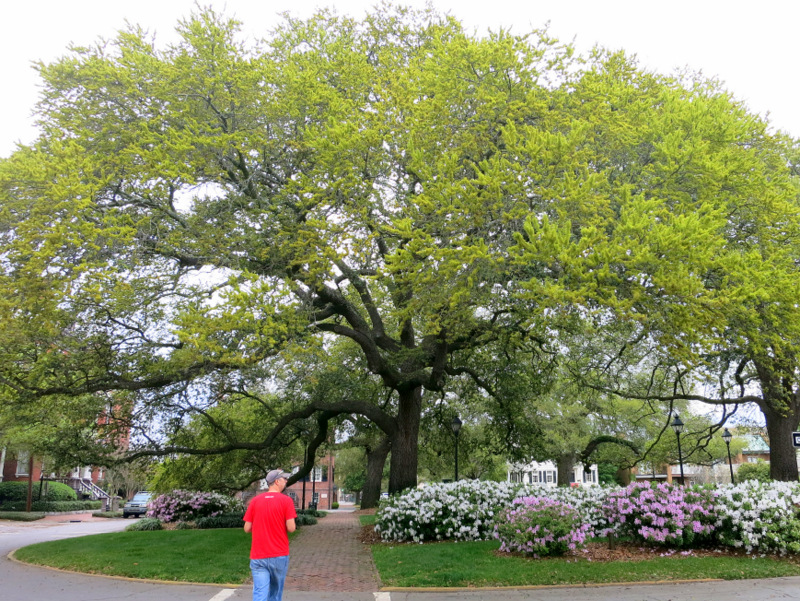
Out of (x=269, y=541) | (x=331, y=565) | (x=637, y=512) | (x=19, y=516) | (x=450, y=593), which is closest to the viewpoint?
(x=269, y=541)

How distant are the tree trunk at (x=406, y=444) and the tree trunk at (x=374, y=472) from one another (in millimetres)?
10541

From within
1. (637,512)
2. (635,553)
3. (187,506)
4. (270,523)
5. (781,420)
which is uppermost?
(781,420)

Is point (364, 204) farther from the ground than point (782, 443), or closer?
farther from the ground

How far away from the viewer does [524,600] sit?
756 centimetres

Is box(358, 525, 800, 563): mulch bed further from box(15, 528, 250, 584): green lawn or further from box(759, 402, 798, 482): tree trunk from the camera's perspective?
box(759, 402, 798, 482): tree trunk

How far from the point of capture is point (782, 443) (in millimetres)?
15500

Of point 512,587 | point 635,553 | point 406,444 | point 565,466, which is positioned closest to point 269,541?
point 512,587

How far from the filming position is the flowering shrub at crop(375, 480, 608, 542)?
40.6 ft

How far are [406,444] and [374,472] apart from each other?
12.4 meters

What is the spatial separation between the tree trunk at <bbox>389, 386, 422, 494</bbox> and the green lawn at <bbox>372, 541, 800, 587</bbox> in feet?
16.7

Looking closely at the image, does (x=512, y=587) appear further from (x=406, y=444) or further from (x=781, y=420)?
(x=781, y=420)

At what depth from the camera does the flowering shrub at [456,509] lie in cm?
1238

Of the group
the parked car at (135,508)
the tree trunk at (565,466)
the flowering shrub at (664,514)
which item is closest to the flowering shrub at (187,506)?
the flowering shrub at (664,514)

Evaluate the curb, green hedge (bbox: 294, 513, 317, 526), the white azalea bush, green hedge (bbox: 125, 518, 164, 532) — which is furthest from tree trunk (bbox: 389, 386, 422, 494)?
green hedge (bbox: 125, 518, 164, 532)
